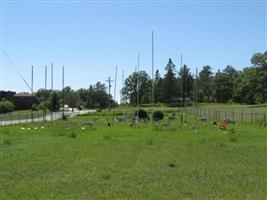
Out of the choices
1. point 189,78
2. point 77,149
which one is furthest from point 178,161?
point 189,78

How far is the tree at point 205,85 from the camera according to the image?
16375 cm

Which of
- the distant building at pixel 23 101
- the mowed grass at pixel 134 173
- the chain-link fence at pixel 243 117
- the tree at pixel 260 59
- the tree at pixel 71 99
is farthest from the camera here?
the tree at pixel 71 99

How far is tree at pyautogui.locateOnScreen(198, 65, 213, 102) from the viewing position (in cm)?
16375

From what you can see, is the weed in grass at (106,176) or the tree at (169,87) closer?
the weed in grass at (106,176)

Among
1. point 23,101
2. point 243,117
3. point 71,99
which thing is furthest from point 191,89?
point 243,117

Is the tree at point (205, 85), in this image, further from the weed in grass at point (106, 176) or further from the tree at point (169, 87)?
the weed in grass at point (106, 176)

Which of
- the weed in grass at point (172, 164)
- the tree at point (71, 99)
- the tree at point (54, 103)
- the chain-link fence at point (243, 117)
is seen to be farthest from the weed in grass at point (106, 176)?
the tree at point (71, 99)

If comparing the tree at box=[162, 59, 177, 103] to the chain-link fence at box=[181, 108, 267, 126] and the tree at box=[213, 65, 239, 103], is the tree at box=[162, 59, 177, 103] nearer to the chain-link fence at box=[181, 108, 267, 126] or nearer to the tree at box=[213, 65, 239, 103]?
the tree at box=[213, 65, 239, 103]

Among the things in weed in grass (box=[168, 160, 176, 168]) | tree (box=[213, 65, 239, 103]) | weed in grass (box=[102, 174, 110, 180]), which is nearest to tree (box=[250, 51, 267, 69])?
tree (box=[213, 65, 239, 103])

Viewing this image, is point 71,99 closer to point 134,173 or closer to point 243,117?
point 243,117

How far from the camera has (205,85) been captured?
173875 millimetres

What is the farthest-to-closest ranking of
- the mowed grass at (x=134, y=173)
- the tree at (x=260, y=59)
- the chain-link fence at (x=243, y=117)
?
1. the tree at (x=260, y=59)
2. the chain-link fence at (x=243, y=117)
3. the mowed grass at (x=134, y=173)

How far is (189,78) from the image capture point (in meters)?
162

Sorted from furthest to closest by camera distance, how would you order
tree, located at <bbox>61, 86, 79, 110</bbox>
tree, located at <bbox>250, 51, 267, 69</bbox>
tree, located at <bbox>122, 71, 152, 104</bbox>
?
tree, located at <bbox>61, 86, 79, 110</bbox>, tree, located at <bbox>122, 71, 152, 104</bbox>, tree, located at <bbox>250, 51, 267, 69</bbox>
